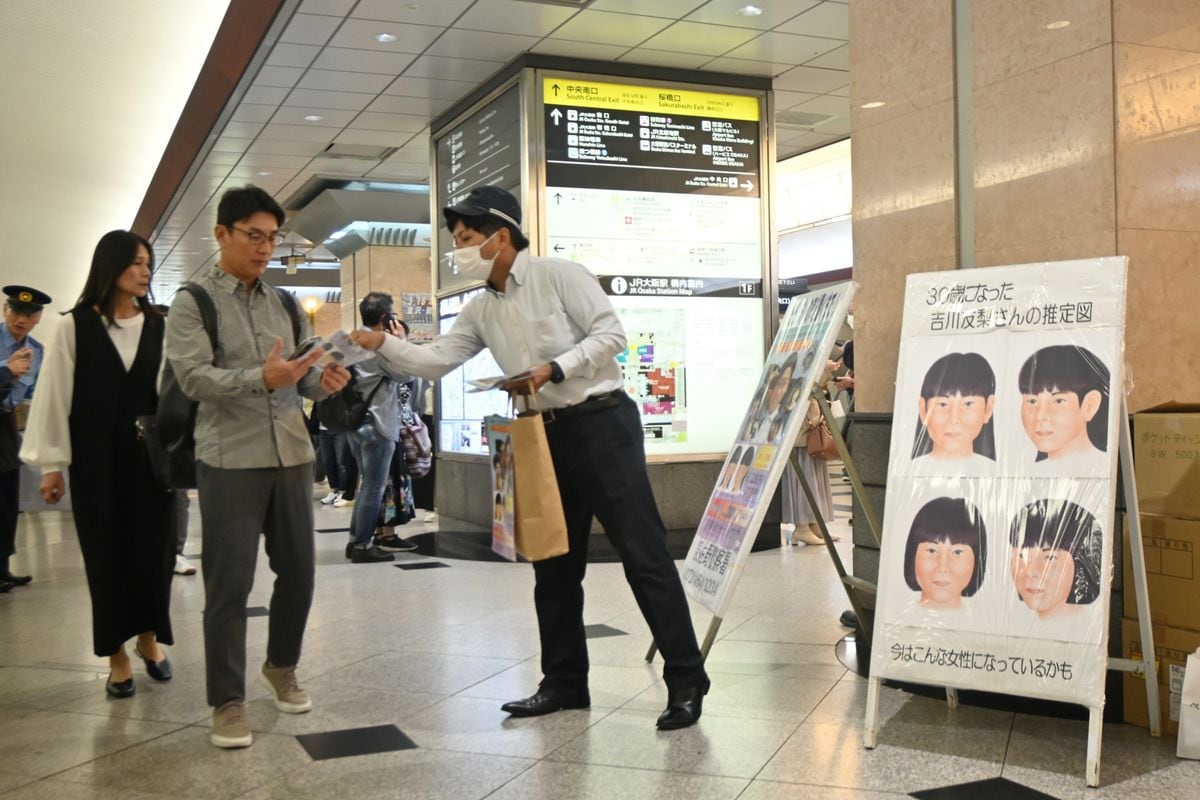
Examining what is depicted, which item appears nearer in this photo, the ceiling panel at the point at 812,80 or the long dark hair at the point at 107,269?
the long dark hair at the point at 107,269

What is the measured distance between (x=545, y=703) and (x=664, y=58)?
4.88 m

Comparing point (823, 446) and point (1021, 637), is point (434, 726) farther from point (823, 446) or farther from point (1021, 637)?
point (823, 446)

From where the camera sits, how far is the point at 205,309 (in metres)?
2.96

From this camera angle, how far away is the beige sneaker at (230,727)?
2.88 m

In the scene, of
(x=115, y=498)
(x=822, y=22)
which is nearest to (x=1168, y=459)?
(x=115, y=498)

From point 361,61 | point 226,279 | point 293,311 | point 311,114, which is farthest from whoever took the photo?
point 311,114

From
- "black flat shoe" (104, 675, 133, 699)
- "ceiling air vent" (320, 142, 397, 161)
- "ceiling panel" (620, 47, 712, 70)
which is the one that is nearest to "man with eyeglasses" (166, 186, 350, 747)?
"black flat shoe" (104, 675, 133, 699)

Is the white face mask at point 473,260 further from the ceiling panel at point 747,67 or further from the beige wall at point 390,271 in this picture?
the beige wall at point 390,271

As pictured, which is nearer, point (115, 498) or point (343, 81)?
point (115, 498)

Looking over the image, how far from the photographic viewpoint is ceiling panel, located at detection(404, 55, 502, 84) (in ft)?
22.7

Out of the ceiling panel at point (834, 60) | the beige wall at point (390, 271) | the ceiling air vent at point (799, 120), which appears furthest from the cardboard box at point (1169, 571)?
the beige wall at point (390, 271)

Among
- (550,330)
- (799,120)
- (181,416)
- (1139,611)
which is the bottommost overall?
(1139,611)

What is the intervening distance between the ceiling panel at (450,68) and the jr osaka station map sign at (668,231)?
1.44 ft

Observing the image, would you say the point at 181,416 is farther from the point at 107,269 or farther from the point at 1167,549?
the point at 1167,549
